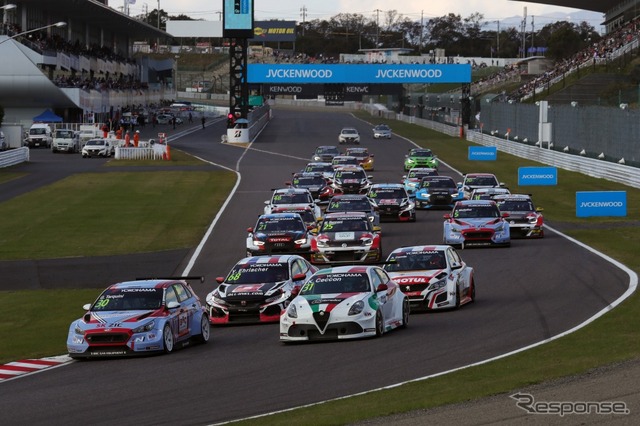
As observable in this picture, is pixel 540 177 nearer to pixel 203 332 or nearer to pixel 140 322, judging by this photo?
pixel 203 332

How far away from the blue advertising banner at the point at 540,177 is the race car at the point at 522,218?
22729 mm

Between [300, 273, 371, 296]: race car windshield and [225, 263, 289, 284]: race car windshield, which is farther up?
[300, 273, 371, 296]: race car windshield

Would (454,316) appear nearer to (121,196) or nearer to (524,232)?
(524,232)

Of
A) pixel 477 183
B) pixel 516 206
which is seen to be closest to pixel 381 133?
pixel 477 183

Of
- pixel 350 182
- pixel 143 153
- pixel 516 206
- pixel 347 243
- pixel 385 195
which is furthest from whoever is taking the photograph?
pixel 143 153

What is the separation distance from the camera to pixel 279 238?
34.3 meters

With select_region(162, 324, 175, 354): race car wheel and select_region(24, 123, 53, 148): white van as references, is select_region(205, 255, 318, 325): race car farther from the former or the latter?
select_region(24, 123, 53, 148): white van

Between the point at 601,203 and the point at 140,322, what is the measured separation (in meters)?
27.6

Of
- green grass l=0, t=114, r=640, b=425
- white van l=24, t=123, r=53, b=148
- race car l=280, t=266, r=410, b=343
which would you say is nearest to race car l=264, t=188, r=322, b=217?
green grass l=0, t=114, r=640, b=425

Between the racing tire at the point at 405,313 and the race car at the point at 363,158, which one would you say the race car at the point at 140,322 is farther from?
the race car at the point at 363,158

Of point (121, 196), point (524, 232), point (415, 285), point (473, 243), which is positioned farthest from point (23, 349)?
point (121, 196)

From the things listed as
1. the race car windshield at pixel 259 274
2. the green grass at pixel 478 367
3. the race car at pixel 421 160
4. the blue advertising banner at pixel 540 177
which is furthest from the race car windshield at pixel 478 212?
the race car at pixel 421 160

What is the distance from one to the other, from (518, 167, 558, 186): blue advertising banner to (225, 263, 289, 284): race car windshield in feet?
124

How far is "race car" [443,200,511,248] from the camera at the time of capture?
3612 cm
